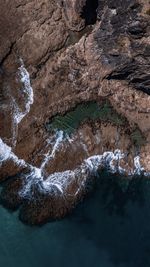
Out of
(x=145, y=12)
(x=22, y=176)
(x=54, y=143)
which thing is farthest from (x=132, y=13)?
(x=22, y=176)

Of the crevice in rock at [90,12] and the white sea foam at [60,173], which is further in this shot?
the white sea foam at [60,173]

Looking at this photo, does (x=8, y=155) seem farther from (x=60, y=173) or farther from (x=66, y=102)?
(x=66, y=102)

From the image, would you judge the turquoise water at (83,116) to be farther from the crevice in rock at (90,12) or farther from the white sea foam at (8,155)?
the crevice in rock at (90,12)

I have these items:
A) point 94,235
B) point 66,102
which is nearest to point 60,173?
point 94,235

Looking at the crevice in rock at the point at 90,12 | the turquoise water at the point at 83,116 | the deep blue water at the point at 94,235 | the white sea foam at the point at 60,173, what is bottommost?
the deep blue water at the point at 94,235

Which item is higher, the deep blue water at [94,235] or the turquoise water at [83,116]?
the turquoise water at [83,116]

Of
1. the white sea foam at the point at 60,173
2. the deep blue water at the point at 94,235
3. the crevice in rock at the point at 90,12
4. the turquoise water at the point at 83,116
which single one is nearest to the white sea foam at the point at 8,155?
the white sea foam at the point at 60,173
